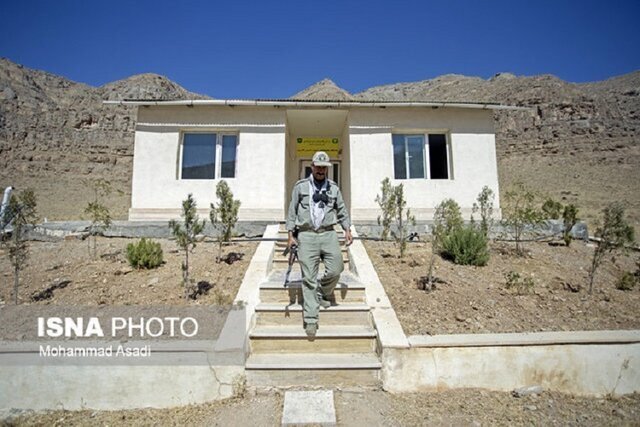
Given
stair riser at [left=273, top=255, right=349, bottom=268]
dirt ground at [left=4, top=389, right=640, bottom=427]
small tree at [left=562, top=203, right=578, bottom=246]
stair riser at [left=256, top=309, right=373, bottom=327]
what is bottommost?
dirt ground at [left=4, top=389, right=640, bottom=427]

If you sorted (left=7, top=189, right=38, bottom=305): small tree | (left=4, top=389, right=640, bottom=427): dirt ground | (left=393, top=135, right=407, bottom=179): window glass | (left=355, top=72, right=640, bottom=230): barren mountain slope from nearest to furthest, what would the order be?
(left=4, top=389, right=640, bottom=427): dirt ground, (left=7, top=189, right=38, bottom=305): small tree, (left=393, top=135, right=407, bottom=179): window glass, (left=355, top=72, right=640, bottom=230): barren mountain slope

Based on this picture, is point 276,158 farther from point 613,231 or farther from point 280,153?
point 613,231

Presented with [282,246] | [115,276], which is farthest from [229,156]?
[115,276]

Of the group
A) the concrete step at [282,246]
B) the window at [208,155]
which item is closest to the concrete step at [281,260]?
the concrete step at [282,246]

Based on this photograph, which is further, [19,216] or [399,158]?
[399,158]

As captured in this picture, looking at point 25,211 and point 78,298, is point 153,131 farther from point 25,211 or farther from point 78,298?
point 78,298

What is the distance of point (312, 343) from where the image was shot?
3791 mm

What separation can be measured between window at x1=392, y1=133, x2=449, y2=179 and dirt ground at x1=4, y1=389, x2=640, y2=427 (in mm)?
7180

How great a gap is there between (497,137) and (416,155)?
5051cm

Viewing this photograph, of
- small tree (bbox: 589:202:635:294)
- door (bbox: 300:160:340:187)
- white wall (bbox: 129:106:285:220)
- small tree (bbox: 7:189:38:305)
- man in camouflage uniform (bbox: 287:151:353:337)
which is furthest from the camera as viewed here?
door (bbox: 300:160:340:187)

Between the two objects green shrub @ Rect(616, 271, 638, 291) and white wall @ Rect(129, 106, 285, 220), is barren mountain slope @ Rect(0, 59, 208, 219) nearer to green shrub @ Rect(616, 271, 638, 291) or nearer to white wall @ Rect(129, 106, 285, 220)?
white wall @ Rect(129, 106, 285, 220)

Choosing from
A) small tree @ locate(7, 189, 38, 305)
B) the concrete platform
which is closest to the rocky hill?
small tree @ locate(7, 189, 38, 305)

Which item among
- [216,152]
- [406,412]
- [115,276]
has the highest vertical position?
[216,152]

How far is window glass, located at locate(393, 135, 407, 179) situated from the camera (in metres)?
9.73
